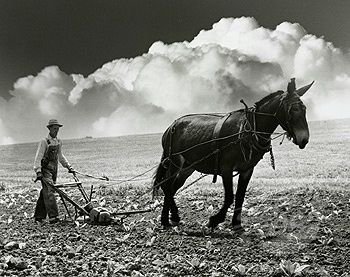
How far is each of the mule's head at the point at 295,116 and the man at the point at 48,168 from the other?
4.07 metres

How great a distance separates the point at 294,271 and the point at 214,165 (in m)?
2.65

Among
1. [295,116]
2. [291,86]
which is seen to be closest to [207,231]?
[295,116]

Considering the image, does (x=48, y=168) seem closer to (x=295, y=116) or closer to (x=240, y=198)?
(x=240, y=198)

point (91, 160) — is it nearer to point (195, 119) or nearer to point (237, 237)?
point (195, 119)

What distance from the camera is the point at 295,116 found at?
19.7 feet

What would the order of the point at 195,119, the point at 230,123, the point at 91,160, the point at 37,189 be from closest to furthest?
the point at 230,123 < the point at 195,119 < the point at 37,189 < the point at 91,160

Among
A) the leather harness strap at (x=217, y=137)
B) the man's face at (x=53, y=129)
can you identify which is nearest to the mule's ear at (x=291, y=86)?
the leather harness strap at (x=217, y=137)

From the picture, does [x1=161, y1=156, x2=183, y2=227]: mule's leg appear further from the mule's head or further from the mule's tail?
the mule's head

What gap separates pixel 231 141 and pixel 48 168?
3.59m

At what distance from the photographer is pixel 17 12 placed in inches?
452

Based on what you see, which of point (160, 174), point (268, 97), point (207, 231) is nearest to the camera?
point (268, 97)

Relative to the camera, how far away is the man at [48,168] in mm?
7887

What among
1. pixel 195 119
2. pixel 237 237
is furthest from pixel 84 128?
pixel 237 237

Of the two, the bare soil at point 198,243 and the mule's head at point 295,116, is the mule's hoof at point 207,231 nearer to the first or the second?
the bare soil at point 198,243
